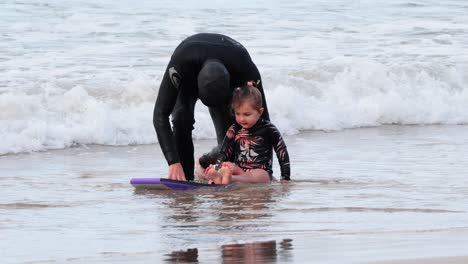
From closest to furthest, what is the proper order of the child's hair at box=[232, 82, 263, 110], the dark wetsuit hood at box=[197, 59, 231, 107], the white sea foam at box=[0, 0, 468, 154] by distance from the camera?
the dark wetsuit hood at box=[197, 59, 231, 107] → the child's hair at box=[232, 82, 263, 110] → the white sea foam at box=[0, 0, 468, 154]

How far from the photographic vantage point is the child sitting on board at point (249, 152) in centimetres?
742

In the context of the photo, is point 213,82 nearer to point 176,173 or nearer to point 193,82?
point 193,82

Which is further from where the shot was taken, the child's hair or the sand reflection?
the child's hair

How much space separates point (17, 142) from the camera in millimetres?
9844

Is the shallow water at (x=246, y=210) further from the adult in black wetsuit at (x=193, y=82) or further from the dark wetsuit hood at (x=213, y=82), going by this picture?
the dark wetsuit hood at (x=213, y=82)

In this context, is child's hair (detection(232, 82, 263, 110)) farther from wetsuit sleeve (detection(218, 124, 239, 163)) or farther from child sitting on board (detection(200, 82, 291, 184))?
wetsuit sleeve (detection(218, 124, 239, 163))

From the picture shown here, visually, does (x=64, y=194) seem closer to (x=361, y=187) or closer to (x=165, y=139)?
Answer: (x=165, y=139)

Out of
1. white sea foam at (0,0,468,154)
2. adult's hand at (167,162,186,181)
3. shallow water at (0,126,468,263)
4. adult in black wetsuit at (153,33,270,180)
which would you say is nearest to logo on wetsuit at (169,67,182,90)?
adult in black wetsuit at (153,33,270,180)

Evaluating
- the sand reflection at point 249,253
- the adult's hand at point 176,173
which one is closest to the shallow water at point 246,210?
the sand reflection at point 249,253

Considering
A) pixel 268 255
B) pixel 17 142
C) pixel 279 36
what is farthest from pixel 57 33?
pixel 268 255

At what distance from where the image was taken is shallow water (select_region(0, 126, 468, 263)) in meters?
5.27

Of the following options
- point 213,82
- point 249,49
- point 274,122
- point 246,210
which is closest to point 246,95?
point 213,82

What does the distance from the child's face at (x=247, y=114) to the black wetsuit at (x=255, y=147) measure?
2.6 inches

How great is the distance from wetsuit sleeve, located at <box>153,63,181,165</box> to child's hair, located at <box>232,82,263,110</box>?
1.25ft
